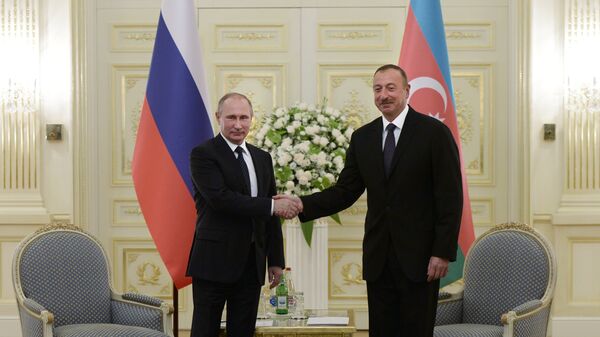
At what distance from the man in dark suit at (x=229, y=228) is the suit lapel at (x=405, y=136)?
71cm

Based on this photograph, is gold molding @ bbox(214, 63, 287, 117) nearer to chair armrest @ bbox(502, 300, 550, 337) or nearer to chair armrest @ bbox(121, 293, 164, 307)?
chair armrest @ bbox(121, 293, 164, 307)

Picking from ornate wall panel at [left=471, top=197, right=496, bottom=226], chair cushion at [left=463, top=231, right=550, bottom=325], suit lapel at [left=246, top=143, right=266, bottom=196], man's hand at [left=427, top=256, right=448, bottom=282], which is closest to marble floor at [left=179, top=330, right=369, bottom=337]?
ornate wall panel at [left=471, top=197, right=496, bottom=226]

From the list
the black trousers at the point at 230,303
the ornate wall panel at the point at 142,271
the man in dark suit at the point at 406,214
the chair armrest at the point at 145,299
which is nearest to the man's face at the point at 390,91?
the man in dark suit at the point at 406,214

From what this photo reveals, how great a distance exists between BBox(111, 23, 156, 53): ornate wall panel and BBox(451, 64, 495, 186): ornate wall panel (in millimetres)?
2290

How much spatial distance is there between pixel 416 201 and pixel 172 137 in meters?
1.88

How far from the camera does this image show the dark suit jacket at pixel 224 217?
4.08 m

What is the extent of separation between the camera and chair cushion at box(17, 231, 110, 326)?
4648 mm

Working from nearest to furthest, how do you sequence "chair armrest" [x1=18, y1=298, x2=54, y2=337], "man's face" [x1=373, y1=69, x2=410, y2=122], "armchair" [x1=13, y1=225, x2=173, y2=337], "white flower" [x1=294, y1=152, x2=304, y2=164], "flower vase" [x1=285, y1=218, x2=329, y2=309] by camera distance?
"man's face" [x1=373, y1=69, x2=410, y2=122] → "chair armrest" [x1=18, y1=298, x2=54, y2=337] → "armchair" [x1=13, y1=225, x2=173, y2=337] → "white flower" [x1=294, y1=152, x2=304, y2=164] → "flower vase" [x1=285, y1=218, x2=329, y2=309]

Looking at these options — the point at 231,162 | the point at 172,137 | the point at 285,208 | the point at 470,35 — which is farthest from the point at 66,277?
the point at 470,35

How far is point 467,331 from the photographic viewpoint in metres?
4.48

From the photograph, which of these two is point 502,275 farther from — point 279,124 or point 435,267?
point 279,124

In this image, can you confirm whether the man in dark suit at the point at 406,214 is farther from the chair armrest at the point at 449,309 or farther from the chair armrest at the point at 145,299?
the chair armrest at the point at 145,299

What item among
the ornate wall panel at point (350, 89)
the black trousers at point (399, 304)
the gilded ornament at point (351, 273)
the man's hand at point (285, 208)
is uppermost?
the ornate wall panel at point (350, 89)

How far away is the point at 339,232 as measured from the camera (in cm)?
662
